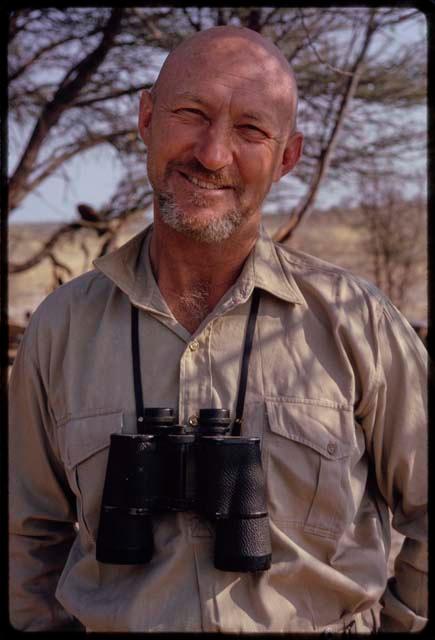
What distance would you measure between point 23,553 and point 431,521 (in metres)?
1.18

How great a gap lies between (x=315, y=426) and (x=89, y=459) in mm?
609

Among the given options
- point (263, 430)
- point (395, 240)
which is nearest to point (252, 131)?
point (263, 430)

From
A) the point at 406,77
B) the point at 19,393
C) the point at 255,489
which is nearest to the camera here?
the point at 255,489

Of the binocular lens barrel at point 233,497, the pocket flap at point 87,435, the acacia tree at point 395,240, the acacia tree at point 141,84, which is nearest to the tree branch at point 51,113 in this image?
the acacia tree at point 141,84

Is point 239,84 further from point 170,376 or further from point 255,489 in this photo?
point 255,489

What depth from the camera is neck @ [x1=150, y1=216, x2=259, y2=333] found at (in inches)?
101

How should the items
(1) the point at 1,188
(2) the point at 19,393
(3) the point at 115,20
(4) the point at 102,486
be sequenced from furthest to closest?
(3) the point at 115,20, (1) the point at 1,188, (2) the point at 19,393, (4) the point at 102,486

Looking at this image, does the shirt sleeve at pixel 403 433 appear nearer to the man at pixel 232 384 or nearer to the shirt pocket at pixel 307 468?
the man at pixel 232 384

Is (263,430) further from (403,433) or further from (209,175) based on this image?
(209,175)

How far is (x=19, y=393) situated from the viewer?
104 inches

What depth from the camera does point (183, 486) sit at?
7.47 feet

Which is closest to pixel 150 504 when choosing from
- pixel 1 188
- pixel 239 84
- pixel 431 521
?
pixel 431 521

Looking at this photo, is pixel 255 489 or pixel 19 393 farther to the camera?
pixel 19 393

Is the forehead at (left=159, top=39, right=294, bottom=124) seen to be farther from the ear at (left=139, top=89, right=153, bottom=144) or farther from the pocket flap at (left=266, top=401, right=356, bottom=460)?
the pocket flap at (left=266, top=401, right=356, bottom=460)
